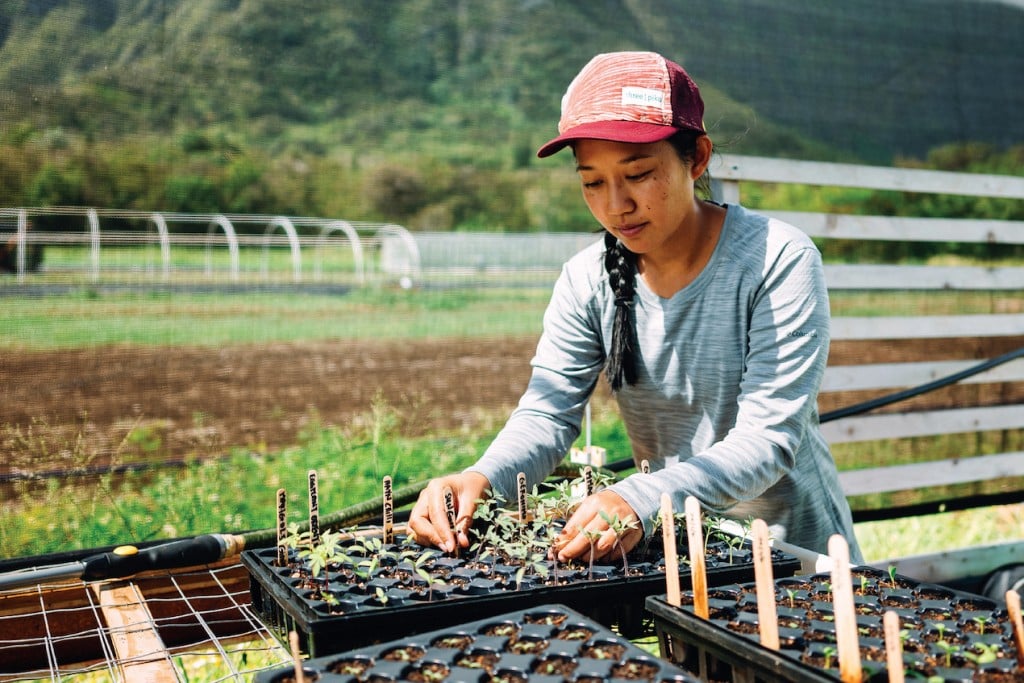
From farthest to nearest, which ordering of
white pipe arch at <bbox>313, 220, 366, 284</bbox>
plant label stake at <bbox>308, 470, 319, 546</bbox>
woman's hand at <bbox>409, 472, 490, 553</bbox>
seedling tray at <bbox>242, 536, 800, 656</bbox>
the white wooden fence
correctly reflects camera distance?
1. the white wooden fence
2. white pipe arch at <bbox>313, 220, 366, 284</bbox>
3. woman's hand at <bbox>409, 472, 490, 553</bbox>
4. plant label stake at <bbox>308, 470, 319, 546</bbox>
5. seedling tray at <bbox>242, 536, 800, 656</bbox>

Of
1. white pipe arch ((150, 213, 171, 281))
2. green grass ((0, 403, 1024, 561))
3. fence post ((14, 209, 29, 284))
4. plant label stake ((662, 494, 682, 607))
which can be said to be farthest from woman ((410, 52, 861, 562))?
fence post ((14, 209, 29, 284))

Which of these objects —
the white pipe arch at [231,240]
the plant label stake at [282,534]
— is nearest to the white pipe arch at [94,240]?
the white pipe arch at [231,240]

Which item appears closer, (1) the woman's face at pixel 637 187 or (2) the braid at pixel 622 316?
(1) the woman's face at pixel 637 187

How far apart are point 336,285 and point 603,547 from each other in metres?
1.57

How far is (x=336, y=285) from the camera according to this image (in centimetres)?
244

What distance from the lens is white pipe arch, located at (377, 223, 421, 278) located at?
2465 mm

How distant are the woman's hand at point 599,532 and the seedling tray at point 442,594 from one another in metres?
0.02

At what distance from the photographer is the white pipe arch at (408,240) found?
2.46 m

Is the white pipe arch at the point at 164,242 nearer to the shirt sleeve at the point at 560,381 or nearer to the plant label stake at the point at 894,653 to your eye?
the shirt sleeve at the point at 560,381

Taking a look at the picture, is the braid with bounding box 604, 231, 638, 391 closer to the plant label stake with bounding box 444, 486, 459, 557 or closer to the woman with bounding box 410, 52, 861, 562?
the woman with bounding box 410, 52, 861, 562

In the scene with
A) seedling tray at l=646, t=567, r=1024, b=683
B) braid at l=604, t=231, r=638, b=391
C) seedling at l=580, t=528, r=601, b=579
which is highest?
braid at l=604, t=231, r=638, b=391

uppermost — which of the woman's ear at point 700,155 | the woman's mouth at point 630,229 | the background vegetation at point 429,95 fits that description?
the background vegetation at point 429,95

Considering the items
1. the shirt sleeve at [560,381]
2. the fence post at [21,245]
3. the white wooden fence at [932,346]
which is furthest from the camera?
the white wooden fence at [932,346]

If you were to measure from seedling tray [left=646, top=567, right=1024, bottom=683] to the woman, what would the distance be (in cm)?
17
